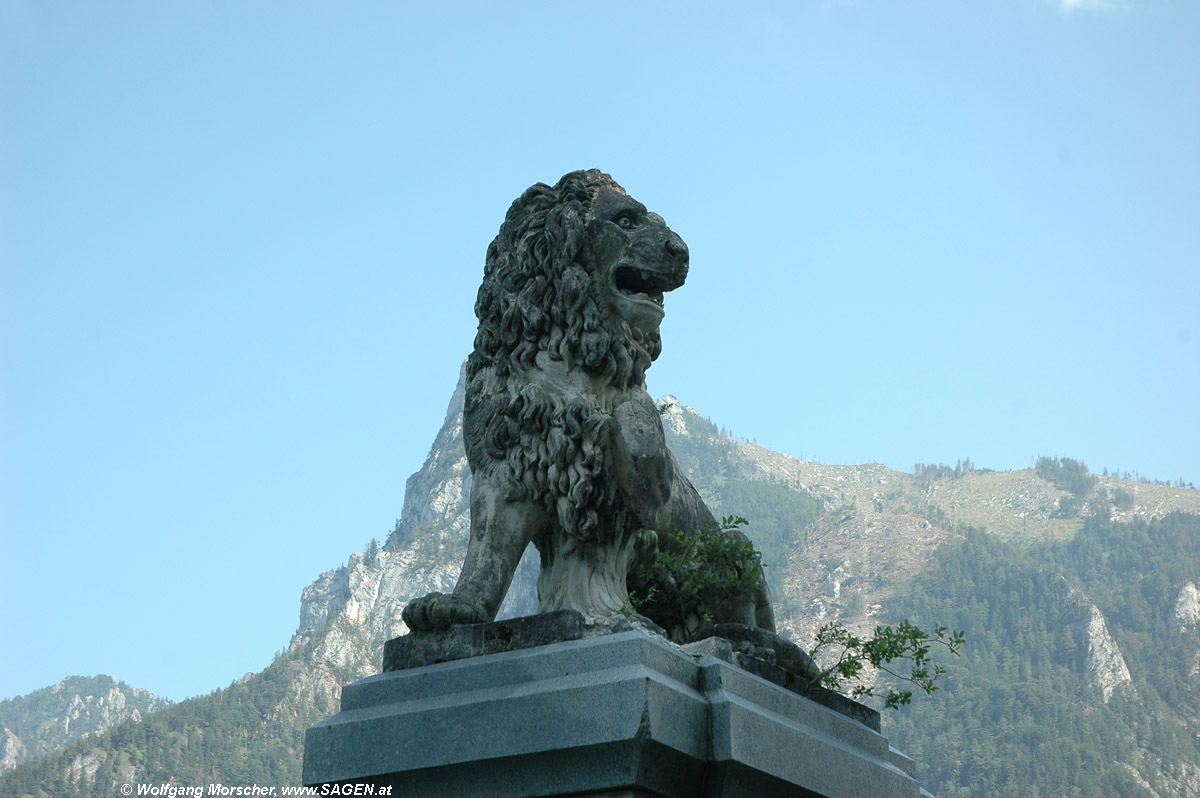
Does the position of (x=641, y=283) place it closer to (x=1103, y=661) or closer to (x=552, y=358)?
(x=552, y=358)

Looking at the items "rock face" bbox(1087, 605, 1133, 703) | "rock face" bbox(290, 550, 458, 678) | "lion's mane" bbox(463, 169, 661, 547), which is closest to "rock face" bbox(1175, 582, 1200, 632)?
"rock face" bbox(1087, 605, 1133, 703)

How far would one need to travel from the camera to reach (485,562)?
550cm

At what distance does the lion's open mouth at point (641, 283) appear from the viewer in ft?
19.2

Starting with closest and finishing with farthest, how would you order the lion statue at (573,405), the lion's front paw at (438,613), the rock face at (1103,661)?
the lion's front paw at (438,613), the lion statue at (573,405), the rock face at (1103,661)

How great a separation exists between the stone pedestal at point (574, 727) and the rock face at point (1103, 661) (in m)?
138

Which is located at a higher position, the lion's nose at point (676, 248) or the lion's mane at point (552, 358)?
the lion's nose at point (676, 248)

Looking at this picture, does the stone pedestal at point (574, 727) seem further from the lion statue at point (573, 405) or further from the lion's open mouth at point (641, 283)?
the lion's open mouth at point (641, 283)

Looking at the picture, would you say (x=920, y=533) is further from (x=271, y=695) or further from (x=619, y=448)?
(x=619, y=448)

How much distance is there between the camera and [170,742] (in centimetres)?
11619

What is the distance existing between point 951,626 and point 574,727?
149 meters

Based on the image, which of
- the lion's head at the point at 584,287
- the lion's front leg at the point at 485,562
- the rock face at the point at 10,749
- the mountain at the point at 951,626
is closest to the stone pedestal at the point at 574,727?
the lion's front leg at the point at 485,562

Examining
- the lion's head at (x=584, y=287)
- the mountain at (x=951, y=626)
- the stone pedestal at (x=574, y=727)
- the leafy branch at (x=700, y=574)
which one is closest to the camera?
the stone pedestal at (x=574, y=727)

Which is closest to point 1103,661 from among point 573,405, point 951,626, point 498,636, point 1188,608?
point 951,626

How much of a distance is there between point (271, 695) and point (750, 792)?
131506mm
